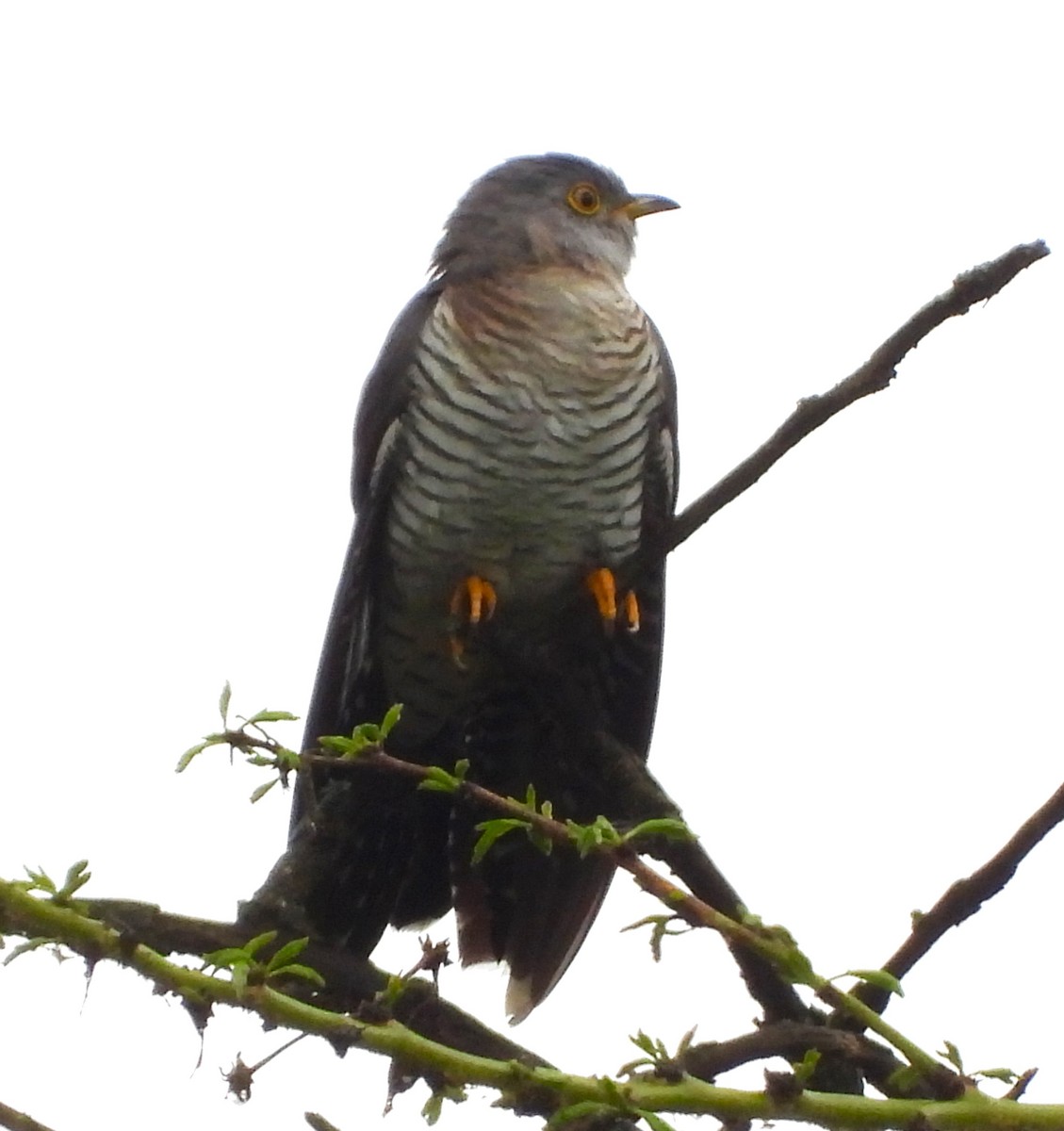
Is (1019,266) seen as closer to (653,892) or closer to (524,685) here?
(653,892)

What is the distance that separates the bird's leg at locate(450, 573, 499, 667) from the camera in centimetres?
390

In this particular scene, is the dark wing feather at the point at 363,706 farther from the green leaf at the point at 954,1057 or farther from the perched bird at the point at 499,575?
the green leaf at the point at 954,1057

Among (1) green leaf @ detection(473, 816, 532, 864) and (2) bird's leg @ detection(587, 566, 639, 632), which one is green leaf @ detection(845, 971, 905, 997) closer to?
(1) green leaf @ detection(473, 816, 532, 864)

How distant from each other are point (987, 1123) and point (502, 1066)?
1.35 ft

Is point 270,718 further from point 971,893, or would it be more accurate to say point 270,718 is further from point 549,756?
point 549,756

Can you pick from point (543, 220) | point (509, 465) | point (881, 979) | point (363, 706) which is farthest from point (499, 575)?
point (881, 979)

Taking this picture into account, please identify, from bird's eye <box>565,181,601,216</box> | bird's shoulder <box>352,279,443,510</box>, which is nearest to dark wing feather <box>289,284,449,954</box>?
bird's shoulder <box>352,279,443,510</box>

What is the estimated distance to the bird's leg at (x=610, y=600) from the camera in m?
3.83

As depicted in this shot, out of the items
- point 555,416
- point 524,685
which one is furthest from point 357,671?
point 555,416

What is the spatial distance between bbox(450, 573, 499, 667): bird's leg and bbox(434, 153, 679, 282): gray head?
0.86 metres

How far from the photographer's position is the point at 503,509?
12.8 feet

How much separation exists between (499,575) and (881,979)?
2.34m

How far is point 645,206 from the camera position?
16.5ft

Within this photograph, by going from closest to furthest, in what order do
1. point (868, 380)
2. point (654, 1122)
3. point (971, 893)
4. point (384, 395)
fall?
point (654, 1122) → point (971, 893) → point (868, 380) → point (384, 395)
